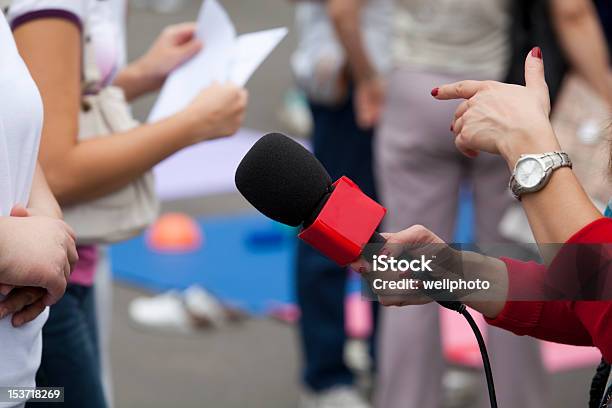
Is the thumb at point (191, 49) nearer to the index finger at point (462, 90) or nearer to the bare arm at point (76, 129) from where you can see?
the bare arm at point (76, 129)

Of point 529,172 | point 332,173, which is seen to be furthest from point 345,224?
point 332,173

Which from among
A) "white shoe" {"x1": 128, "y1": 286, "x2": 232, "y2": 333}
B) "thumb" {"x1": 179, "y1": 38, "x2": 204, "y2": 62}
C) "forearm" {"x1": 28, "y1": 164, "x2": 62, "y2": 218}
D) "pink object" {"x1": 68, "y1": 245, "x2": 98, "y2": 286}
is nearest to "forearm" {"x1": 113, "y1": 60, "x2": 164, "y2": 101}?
"thumb" {"x1": 179, "y1": 38, "x2": 204, "y2": 62}

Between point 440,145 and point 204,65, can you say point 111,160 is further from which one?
point 440,145

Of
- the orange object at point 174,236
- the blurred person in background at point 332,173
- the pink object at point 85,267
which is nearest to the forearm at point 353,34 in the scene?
the blurred person in background at point 332,173

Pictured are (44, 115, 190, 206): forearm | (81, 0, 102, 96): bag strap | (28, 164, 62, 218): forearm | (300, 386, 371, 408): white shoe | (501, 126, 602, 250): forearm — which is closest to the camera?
(501, 126, 602, 250): forearm

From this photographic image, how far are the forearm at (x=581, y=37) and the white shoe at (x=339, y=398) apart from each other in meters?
1.26

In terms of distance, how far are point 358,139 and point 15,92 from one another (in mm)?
2247

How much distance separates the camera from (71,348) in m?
2.08

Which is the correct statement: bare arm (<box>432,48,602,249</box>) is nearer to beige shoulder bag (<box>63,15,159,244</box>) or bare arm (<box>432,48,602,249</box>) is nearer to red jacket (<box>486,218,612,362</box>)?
red jacket (<box>486,218,612,362</box>)

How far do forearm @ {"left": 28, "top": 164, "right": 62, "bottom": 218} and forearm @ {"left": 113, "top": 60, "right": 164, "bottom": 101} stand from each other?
800 mm

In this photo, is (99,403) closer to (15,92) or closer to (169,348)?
(15,92)

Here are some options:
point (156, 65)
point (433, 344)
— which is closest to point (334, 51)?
point (433, 344)

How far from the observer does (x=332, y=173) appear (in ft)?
12.6

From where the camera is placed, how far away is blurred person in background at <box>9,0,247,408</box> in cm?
207
